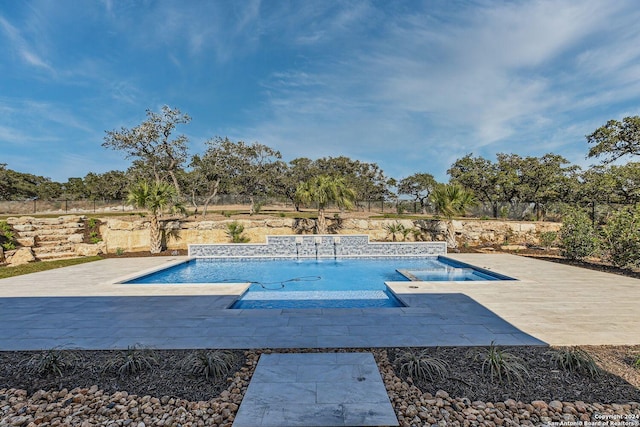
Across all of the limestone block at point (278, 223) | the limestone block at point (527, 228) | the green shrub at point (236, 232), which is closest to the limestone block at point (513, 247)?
the limestone block at point (527, 228)

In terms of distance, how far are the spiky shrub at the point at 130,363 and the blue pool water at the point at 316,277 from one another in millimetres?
2715

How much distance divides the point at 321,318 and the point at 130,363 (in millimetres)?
2477

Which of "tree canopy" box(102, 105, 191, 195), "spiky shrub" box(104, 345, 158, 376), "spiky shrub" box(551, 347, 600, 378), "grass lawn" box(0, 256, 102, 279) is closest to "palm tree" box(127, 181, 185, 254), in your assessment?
"grass lawn" box(0, 256, 102, 279)

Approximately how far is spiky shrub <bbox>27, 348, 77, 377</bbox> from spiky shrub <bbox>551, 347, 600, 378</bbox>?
4.99 m

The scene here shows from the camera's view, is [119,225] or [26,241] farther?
[119,225]

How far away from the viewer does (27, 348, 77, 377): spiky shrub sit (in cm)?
300

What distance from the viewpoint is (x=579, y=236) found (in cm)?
955

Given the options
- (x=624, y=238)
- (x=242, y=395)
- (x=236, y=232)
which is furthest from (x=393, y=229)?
(x=242, y=395)

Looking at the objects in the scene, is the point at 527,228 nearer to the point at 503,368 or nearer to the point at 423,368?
the point at 503,368

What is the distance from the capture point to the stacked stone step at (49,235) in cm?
1120

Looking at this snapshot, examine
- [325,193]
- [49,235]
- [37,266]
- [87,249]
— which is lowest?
[37,266]

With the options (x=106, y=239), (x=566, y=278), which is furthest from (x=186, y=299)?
(x=106, y=239)

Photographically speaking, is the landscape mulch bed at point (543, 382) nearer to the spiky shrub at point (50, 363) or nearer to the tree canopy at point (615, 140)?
the spiky shrub at point (50, 363)

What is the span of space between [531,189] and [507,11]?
560 inches
